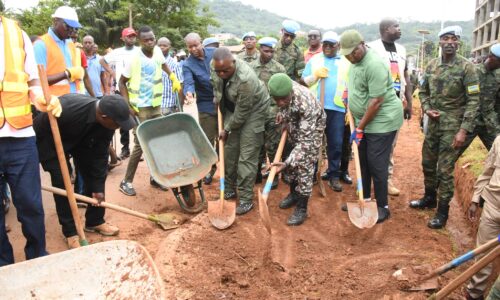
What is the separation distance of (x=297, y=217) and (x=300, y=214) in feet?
0.17

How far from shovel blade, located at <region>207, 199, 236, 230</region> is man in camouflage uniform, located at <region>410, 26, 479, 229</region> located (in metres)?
2.16

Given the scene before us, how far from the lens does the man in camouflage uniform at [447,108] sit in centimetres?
382

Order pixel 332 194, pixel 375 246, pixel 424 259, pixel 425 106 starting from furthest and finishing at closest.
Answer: pixel 332 194 → pixel 425 106 → pixel 375 246 → pixel 424 259

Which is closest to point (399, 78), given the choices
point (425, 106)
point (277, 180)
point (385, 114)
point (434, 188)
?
point (425, 106)

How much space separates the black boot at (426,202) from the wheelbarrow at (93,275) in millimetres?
3588

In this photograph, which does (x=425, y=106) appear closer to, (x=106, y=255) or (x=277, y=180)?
(x=277, y=180)

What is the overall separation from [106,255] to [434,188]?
3829 millimetres

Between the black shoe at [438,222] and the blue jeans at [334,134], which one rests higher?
the blue jeans at [334,134]

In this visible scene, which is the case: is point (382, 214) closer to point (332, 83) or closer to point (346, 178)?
point (346, 178)

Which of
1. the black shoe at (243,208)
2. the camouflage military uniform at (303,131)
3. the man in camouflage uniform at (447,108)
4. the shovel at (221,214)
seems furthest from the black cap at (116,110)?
the man in camouflage uniform at (447,108)

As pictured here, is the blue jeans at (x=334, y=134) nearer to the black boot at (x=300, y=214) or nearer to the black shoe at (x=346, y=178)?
the black shoe at (x=346, y=178)

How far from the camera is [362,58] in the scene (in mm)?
3885

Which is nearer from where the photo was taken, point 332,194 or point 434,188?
point 434,188

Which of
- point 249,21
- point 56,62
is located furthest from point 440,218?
point 249,21
